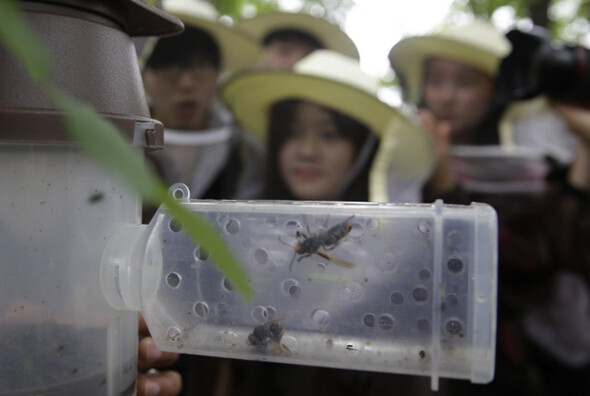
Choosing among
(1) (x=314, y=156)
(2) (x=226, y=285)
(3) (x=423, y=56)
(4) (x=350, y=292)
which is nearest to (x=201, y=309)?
(2) (x=226, y=285)

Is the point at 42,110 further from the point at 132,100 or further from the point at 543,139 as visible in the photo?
the point at 543,139

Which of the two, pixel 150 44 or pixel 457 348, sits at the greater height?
pixel 150 44

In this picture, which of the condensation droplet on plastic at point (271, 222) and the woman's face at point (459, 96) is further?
the woman's face at point (459, 96)

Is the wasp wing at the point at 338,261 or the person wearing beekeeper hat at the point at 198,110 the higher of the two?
the person wearing beekeeper hat at the point at 198,110

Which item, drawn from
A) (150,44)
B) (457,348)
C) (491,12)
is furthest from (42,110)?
(491,12)

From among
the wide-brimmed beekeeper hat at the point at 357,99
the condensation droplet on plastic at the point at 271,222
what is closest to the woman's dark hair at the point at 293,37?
the wide-brimmed beekeeper hat at the point at 357,99

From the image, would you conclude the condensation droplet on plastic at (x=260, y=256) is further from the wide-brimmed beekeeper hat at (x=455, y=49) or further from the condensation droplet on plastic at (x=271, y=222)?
the wide-brimmed beekeeper hat at (x=455, y=49)

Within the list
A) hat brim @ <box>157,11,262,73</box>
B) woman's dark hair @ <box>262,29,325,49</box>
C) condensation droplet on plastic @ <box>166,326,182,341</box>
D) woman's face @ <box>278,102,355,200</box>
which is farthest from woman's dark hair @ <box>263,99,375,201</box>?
condensation droplet on plastic @ <box>166,326,182,341</box>
